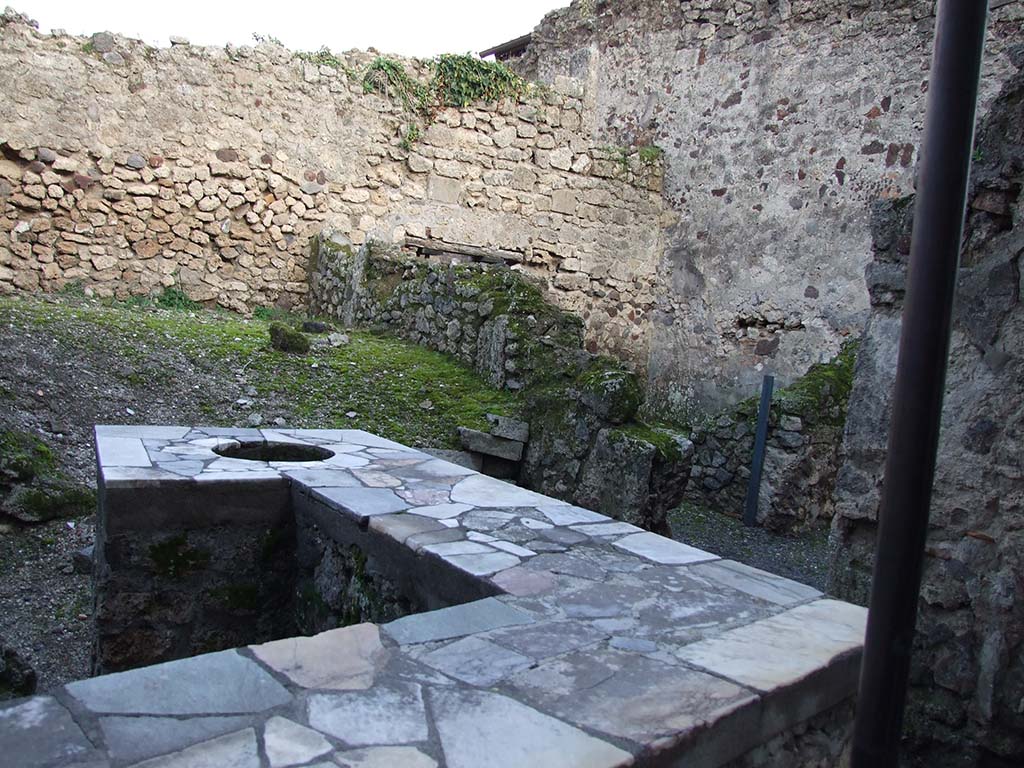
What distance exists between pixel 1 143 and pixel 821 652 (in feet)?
29.3

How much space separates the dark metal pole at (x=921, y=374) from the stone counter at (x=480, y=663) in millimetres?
564

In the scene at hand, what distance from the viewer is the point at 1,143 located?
811 centimetres

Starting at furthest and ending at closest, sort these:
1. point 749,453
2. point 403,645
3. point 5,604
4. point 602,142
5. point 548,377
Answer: point 602,142 < point 749,453 < point 548,377 < point 5,604 < point 403,645

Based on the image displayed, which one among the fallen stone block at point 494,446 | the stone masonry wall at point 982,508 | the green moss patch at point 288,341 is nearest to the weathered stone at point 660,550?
A: the stone masonry wall at point 982,508

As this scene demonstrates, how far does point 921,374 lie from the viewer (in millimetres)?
1189

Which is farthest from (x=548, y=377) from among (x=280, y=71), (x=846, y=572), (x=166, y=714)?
(x=280, y=71)

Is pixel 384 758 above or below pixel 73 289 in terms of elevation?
below

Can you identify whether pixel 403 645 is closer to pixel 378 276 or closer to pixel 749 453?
pixel 749 453

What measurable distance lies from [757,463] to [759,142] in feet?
15.6

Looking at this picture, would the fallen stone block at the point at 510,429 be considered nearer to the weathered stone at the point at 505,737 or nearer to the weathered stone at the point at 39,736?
the weathered stone at the point at 505,737

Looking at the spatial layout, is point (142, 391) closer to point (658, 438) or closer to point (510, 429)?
point (510, 429)

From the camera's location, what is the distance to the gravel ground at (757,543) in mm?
5797

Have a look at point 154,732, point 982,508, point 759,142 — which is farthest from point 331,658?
point 759,142

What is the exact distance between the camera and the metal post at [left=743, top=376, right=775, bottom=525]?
269 inches
